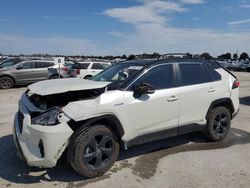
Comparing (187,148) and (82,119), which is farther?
(187,148)

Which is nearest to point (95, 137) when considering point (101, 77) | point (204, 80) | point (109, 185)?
point (109, 185)

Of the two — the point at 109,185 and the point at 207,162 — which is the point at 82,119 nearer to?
A: the point at 109,185

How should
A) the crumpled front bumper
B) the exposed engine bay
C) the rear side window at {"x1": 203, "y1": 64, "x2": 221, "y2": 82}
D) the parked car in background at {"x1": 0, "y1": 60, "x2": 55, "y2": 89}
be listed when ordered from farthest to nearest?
the parked car in background at {"x1": 0, "y1": 60, "x2": 55, "y2": 89} → the rear side window at {"x1": 203, "y1": 64, "x2": 221, "y2": 82} → the exposed engine bay → the crumpled front bumper

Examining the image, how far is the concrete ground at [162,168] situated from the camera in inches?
169

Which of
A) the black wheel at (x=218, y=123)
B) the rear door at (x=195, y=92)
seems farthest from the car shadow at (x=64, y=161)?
the rear door at (x=195, y=92)

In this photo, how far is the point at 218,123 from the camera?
6195 millimetres

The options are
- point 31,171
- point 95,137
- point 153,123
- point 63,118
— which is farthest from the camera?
point 153,123

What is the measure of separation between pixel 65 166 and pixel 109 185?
0.97m

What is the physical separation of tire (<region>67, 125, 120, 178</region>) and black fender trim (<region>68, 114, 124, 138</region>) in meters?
0.07

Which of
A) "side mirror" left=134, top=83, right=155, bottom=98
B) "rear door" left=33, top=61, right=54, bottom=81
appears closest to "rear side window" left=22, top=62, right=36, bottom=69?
"rear door" left=33, top=61, right=54, bottom=81

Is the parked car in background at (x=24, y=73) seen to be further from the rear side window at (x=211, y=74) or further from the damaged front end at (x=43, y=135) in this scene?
the damaged front end at (x=43, y=135)

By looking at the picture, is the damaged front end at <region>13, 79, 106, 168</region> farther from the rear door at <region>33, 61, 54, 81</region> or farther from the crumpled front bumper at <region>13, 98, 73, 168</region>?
the rear door at <region>33, 61, 54, 81</region>

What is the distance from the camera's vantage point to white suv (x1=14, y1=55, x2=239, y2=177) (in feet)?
13.4

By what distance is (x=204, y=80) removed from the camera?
596 centimetres
